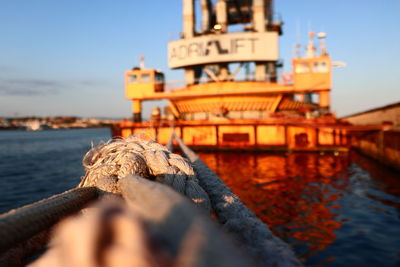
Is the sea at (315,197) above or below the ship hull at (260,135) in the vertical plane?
below

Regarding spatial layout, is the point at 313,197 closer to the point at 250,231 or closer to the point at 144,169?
the point at 144,169

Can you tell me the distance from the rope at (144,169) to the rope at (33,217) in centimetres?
36

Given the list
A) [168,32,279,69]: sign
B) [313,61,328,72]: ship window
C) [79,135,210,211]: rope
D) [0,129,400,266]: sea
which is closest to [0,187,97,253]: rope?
[79,135,210,211]: rope

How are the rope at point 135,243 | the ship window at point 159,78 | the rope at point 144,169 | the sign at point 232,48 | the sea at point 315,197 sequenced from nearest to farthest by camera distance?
the rope at point 135,243 → the rope at point 144,169 → the sea at point 315,197 → the sign at point 232,48 → the ship window at point 159,78

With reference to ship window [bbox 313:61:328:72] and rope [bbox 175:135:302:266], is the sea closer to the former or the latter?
rope [bbox 175:135:302:266]

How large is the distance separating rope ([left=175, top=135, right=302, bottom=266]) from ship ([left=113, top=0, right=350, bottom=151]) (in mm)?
18580

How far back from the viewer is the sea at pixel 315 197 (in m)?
6.21

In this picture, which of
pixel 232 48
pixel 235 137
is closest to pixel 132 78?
pixel 232 48

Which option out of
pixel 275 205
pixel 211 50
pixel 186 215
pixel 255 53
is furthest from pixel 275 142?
pixel 186 215

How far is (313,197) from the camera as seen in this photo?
1002 cm

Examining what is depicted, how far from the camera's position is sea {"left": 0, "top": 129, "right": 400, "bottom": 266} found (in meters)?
6.21

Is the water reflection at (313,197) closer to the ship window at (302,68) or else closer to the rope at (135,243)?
the rope at (135,243)

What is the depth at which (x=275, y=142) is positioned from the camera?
21297 millimetres

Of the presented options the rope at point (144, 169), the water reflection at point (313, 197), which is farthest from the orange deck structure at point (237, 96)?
the rope at point (144, 169)
